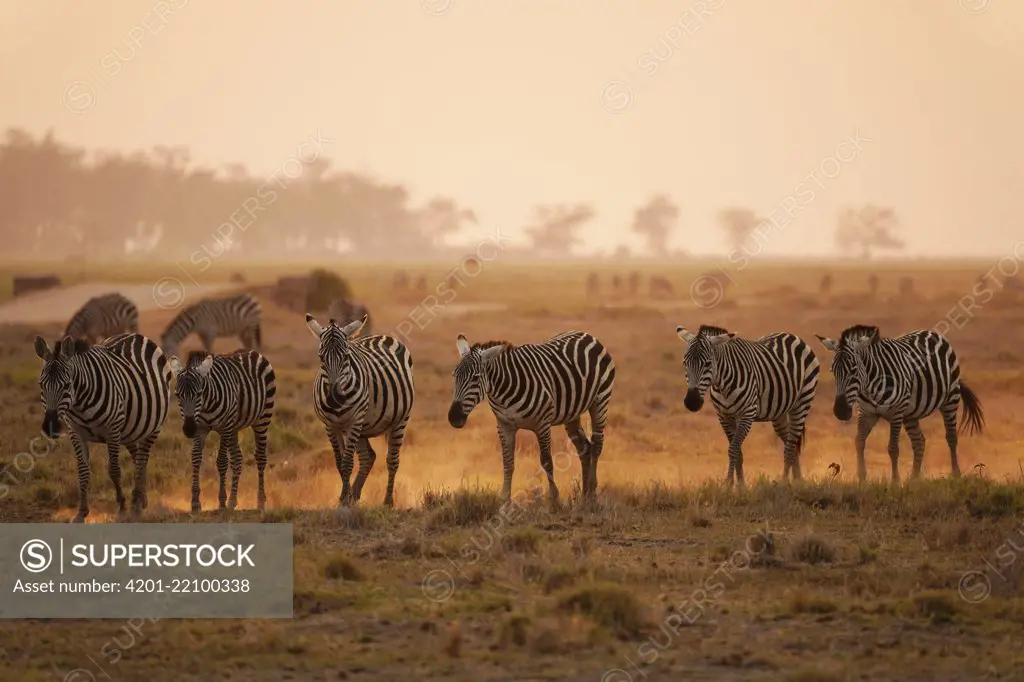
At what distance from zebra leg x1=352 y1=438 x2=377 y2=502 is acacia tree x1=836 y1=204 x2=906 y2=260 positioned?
456ft

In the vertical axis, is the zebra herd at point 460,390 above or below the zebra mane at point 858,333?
below

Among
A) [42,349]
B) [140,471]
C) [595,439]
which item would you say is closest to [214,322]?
[140,471]

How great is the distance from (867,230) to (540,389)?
14071cm

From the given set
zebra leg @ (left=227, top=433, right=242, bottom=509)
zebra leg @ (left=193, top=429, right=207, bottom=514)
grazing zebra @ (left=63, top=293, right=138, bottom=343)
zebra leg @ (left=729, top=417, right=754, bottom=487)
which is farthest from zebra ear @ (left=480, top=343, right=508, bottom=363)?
grazing zebra @ (left=63, top=293, right=138, bottom=343)

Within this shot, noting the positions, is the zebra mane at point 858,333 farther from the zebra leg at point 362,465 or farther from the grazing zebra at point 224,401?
the grazing zebra at point 224,401

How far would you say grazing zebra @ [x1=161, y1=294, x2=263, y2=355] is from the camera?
31.1m

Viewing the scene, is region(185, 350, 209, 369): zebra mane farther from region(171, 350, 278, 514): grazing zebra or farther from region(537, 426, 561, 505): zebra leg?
region(537, 426, 561, 505): zebra leg

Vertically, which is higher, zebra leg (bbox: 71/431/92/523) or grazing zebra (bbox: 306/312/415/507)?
grazing zebra (bbox: 306/312/415/507)

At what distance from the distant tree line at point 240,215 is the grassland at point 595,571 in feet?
361

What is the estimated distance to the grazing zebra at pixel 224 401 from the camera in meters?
14.1

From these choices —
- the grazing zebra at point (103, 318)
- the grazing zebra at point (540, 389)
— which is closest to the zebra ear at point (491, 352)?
the grazing zebra at point (540, 389)

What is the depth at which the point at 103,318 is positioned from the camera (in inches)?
1209

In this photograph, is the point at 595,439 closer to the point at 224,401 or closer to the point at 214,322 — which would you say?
the point at 224,401

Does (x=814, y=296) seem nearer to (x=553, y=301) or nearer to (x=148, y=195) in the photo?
(x=553, y=301)
